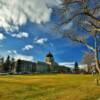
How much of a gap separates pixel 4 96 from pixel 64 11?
41.2 feet

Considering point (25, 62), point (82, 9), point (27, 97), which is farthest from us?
point (25, 62)

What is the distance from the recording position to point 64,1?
1565cm

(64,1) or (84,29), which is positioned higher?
(64,1)

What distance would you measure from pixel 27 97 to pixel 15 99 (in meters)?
1.45

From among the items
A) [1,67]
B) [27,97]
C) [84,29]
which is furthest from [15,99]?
[1,67]

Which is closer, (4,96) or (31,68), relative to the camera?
(4,96)

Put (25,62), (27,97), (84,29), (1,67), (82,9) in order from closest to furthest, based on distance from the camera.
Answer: (82,9)
(84,29)
(27,97)
(1,67)
(25,62)

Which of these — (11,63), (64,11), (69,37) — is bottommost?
(69,37)

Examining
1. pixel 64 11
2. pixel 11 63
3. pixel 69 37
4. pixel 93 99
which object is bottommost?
pixel 93 99

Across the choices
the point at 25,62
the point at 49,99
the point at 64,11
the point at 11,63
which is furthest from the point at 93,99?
the point at 25,62

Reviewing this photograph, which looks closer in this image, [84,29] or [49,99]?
[84,29]

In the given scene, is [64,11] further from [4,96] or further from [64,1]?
[4,96]

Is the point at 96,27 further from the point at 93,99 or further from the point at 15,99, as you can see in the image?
the point at 15,99

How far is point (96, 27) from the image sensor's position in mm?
15906
